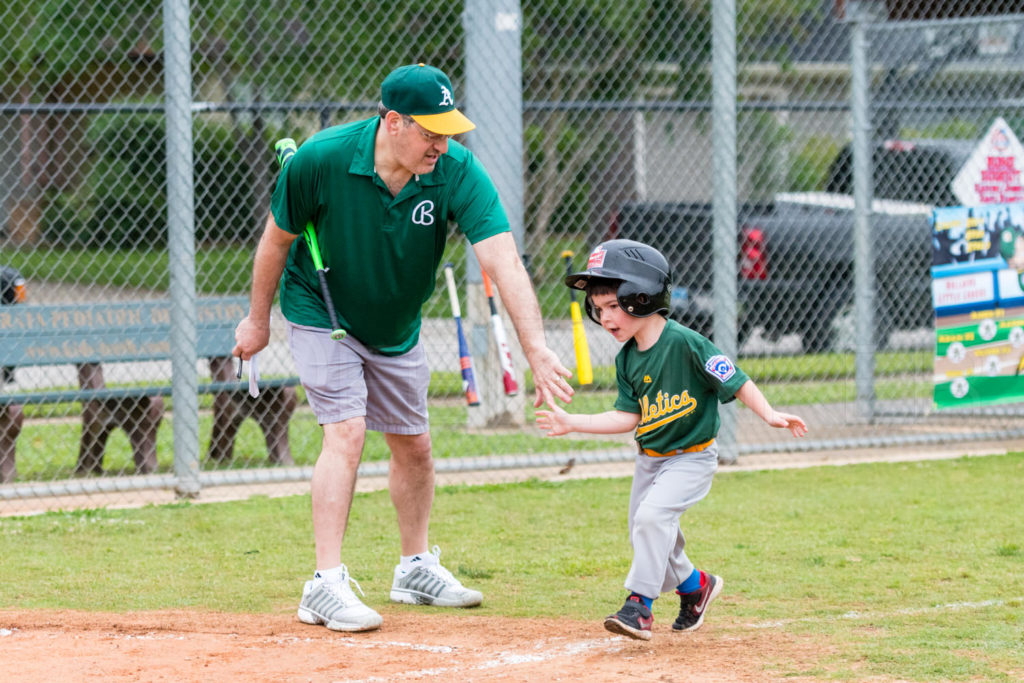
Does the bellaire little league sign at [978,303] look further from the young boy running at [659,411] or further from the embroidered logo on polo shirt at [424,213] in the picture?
the embroidered logo on polo shirt at [424,213]

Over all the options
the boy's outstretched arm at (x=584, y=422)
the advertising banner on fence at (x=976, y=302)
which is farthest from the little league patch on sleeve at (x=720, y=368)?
the advertising banner on fence at (x=976, y=302)

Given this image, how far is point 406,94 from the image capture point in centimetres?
409

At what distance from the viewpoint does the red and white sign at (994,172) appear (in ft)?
28.4

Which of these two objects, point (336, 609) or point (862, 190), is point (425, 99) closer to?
point (336, 609)

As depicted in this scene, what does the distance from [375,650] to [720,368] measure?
4.50 ft

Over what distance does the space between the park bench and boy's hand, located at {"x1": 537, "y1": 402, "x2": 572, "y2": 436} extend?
3.86 m

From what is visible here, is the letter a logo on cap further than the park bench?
No

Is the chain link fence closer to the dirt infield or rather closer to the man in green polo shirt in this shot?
the man in green polo shirt

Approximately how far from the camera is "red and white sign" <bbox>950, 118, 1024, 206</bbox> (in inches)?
340

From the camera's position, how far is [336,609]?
13.9 feet

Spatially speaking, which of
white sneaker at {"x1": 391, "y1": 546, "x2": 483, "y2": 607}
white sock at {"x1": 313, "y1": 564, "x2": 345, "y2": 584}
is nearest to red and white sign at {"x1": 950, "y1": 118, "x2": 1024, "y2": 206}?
white sneaker at {"x1": 391, "y1": 546, "x2": 483, "y2": 607}

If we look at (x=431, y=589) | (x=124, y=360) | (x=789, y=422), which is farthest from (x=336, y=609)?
(x=124, y=360)

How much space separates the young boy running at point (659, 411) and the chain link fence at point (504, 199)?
10.8 ft

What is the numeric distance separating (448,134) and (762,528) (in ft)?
9.27
